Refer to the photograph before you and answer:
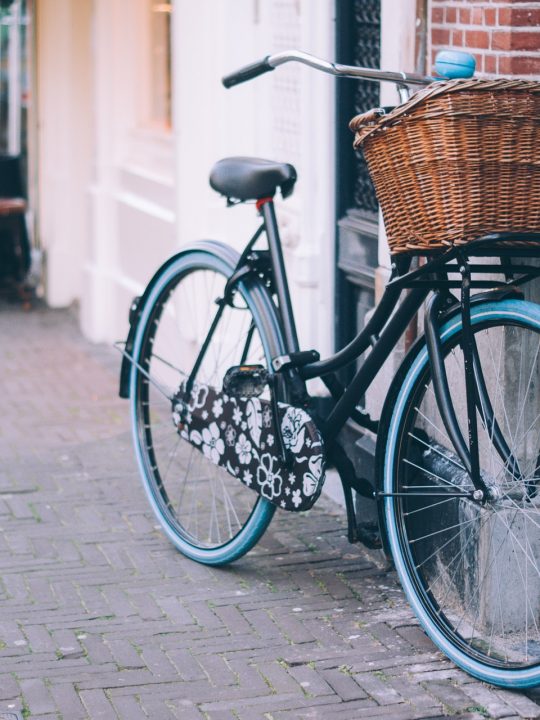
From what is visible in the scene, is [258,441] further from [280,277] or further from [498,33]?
[498,33]

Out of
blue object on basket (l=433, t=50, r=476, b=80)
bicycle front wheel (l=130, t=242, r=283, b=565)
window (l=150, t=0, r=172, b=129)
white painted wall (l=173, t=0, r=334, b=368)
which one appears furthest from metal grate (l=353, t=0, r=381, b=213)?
window (l=150, t=0, r=172, b=129)

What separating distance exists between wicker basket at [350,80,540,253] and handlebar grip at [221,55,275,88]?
0.73m

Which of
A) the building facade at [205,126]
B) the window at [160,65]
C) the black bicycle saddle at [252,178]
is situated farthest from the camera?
the window at [160,65]

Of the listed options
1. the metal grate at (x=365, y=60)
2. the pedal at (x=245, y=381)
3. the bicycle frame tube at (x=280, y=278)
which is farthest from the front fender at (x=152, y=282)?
the metal grate at (x=365, y=60)

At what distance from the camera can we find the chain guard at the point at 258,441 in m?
4.23

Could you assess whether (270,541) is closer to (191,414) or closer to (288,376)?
(191,414)

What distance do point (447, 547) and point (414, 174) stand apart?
1.42 metres

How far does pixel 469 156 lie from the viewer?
11.2 ft

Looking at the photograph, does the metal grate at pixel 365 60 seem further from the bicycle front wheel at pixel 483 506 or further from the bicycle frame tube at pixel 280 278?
the bicycle front wheel at pixel 483 506

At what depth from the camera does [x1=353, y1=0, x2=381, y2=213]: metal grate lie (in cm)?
556

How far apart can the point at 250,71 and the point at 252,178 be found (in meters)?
0.35

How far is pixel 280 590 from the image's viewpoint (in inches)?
181

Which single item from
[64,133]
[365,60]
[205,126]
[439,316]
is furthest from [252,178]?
[64,133]

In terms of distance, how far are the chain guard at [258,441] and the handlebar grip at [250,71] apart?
103 centimetres
